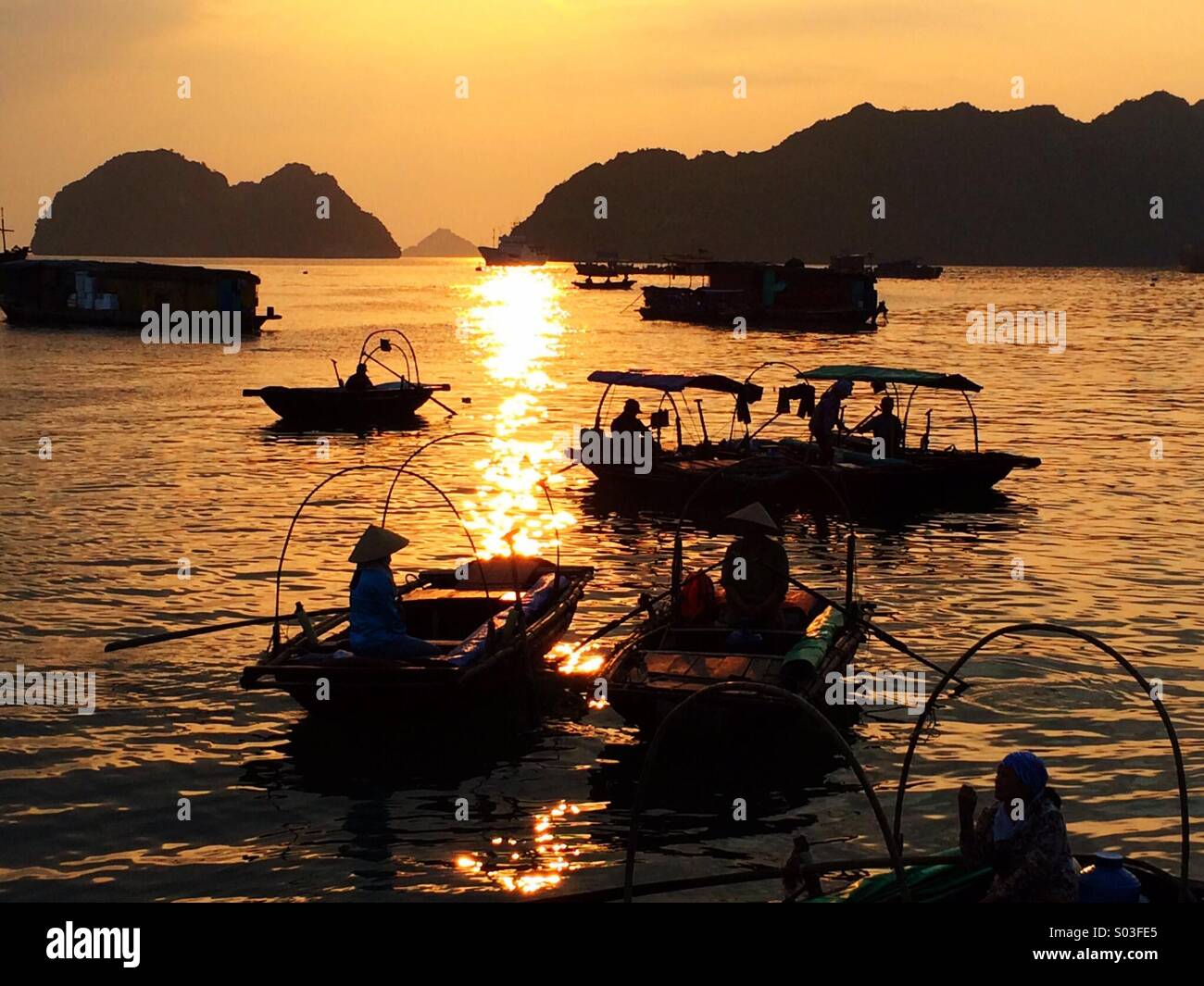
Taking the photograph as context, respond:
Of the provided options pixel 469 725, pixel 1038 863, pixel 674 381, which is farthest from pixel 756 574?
pixel 674 381

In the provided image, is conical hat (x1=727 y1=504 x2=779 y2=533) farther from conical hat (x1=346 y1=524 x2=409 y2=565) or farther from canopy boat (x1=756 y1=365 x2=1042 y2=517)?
canopy boat (x1=756 y1=365 x2=1042 y2=517)

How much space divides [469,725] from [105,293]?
78328 millimetres

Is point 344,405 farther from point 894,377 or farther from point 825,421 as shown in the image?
point 894,377

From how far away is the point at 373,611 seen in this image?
520 inches

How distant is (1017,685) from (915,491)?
11.3 metres

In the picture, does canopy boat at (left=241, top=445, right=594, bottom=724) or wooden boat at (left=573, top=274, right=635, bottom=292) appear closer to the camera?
canopy boat at (left=241, top=445, right=594, bottom=724)

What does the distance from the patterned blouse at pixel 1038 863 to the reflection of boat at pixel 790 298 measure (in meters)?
82.9

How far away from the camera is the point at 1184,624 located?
18516mm

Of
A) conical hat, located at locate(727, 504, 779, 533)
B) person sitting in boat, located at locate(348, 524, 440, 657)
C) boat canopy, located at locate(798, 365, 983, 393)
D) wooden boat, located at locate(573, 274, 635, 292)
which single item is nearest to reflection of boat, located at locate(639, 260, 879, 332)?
boat canopy, located at locate(798, 365, 983, 393)

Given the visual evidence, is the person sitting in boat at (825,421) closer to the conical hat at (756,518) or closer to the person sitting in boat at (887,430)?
the person sitting in boat at (887,430)

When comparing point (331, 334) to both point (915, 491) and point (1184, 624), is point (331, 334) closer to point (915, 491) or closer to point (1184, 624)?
point (915, 491)

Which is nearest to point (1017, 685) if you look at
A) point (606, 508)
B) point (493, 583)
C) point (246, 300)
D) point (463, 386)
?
point (493, 583)

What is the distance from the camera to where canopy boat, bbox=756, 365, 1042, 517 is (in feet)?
87.1

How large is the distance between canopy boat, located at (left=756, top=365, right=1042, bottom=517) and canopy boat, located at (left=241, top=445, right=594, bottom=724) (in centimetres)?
1086
